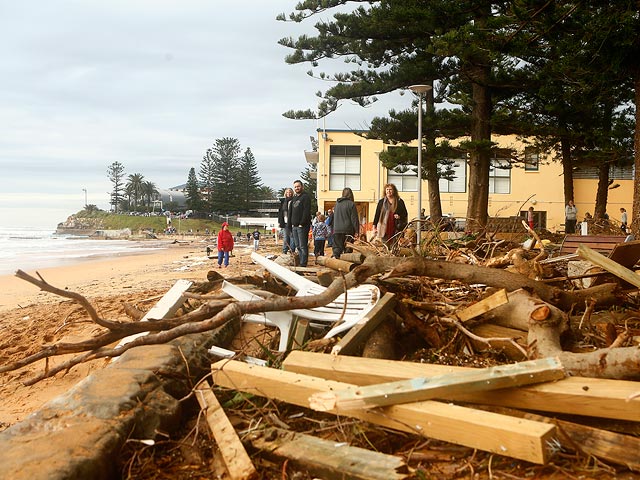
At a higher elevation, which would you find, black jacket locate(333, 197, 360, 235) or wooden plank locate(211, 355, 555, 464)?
black jacket locate(333, 197, 360, 235)

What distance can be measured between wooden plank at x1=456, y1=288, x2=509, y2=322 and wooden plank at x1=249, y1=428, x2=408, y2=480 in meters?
1.56

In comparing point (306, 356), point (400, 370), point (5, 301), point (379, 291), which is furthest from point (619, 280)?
point (5, 301)

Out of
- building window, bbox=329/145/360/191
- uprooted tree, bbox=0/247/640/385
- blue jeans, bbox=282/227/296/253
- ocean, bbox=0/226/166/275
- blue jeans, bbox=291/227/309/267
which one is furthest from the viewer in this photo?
building window, bbox=329/145/360/191

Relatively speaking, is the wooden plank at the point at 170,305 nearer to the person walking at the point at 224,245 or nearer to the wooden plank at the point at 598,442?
the wooden plank at the point at 598,442

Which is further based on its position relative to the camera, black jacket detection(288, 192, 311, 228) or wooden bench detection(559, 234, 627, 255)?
black jacket detection(288, 192, 311, 228)

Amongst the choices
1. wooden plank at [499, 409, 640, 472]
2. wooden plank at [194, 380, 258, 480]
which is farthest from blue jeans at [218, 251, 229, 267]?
wooden plank at [499, 409, 640, 472]

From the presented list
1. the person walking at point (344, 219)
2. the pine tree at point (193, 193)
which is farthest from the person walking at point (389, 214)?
the pine tree at point (193, 193)

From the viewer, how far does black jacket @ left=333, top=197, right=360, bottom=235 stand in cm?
969

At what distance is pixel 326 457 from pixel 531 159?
17921 mm

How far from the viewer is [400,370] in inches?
124

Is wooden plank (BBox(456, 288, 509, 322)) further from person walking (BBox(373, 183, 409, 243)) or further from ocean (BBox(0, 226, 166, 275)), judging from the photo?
ocean (BBox(0, 226, 166, 275))

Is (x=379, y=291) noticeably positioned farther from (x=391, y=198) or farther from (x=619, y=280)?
(x=391, y=198)

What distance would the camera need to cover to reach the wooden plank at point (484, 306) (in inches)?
148

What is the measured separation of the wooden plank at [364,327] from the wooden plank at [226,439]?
87 cm
